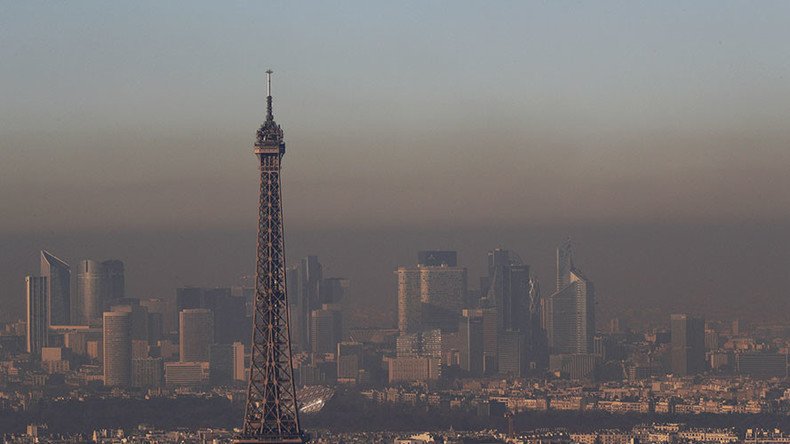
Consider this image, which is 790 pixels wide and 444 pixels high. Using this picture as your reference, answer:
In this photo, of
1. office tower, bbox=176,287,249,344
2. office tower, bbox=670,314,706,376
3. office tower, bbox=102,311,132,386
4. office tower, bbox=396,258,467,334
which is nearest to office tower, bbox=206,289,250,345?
office tower, bbox=176,287,249,344

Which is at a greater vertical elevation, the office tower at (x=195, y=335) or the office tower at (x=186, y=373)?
the office tower at (x=195, y=335)

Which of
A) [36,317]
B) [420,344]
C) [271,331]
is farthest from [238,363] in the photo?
[271,331]

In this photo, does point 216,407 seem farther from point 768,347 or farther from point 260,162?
point 260,162

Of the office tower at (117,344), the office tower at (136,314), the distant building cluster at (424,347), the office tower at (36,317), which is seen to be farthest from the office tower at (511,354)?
the office tower at (36,317)

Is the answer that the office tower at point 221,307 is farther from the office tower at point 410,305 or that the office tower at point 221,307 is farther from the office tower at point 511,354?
the office tower at point 511,354

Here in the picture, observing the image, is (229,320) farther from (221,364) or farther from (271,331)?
(271,331)

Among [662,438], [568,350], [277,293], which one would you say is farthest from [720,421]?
[277,293]
